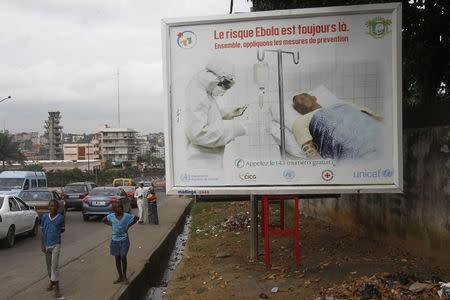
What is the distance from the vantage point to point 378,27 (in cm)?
714

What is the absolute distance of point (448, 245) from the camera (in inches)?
280

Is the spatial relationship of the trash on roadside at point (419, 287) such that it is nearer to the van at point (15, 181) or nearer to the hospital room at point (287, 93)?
the hospital room at point (287, 93)

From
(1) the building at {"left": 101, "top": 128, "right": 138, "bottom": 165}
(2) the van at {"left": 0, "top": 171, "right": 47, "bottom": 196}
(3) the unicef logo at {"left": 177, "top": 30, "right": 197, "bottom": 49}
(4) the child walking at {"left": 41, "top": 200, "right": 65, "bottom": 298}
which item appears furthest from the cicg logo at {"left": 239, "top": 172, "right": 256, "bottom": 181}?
(1) the building at {"left": 101, "top": 128, "right": 138, "bottom": 165}

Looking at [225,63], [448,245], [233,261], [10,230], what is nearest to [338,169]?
[448,245]

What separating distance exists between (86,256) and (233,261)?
379 cm

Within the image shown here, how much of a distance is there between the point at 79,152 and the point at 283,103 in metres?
151

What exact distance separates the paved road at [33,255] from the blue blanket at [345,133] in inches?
230

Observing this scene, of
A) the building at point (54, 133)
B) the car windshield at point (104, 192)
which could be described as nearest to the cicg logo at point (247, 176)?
the car windshield at point (104, 192)

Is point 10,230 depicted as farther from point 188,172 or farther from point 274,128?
point 274,128

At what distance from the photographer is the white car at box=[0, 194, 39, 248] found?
461 inches

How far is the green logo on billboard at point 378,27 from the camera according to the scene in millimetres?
7113

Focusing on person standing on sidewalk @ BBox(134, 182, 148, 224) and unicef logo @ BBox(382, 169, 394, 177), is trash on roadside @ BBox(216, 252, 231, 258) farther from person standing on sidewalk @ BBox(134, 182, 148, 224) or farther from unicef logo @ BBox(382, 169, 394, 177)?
person standing on sidewalk @ BBox(134, 182, 148, 224)

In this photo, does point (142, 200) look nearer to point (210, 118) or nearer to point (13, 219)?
point (13, 219)

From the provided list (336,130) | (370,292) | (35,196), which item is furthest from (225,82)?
(35,196)
